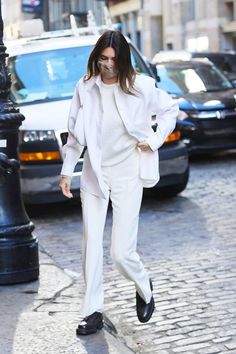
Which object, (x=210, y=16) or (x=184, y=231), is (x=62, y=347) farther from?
(x=210, y=16)

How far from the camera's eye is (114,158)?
530 centimetres

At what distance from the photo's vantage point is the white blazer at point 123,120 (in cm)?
522

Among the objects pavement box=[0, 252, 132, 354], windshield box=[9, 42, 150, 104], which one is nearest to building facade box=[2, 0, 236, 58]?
windshield box=[9, 42, 150, 104]

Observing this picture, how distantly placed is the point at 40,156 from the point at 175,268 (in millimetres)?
2834

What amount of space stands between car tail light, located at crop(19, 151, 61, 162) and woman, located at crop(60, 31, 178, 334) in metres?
4.23

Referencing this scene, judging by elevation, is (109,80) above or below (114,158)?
above

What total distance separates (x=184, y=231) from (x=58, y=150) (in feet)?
5.63

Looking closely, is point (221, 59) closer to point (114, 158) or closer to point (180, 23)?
point (114, 158)

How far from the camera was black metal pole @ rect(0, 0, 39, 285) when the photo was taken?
22.0ft

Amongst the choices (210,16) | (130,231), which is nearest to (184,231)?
(130,231)

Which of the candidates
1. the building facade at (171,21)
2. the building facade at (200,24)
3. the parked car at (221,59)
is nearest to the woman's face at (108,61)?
the parked car at (221,59)

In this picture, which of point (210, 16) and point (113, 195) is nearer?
point (113, 195)

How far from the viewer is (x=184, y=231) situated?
352 inches

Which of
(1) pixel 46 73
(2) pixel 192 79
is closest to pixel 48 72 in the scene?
(1) pixel 46 73
